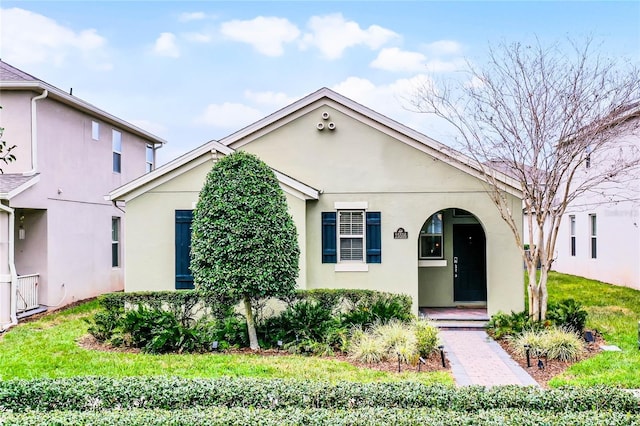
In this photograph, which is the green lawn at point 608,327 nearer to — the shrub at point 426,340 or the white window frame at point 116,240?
the shrub at point 426,340

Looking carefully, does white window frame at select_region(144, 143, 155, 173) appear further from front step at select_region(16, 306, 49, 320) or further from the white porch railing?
front step at select_region(16, 306, 49, 320)

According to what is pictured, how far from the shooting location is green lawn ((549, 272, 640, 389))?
767cm

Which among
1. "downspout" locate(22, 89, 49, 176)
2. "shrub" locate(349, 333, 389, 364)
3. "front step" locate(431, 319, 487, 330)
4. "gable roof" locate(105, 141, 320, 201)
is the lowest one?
"front step" locate(431, 319, 487, 330)

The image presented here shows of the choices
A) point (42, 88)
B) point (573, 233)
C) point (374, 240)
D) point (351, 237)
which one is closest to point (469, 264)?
point (374, 240)

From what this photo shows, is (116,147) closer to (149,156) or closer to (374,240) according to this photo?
(149,156)

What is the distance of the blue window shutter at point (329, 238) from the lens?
12680 mm

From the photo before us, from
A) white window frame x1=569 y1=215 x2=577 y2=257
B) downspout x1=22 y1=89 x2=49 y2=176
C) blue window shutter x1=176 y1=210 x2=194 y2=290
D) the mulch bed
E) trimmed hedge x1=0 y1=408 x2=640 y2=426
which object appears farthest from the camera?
white window frame x1=569 y1=215 x2=577 y2=257

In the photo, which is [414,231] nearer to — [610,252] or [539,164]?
[539,164]

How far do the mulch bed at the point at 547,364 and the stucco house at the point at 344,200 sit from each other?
2.68 m

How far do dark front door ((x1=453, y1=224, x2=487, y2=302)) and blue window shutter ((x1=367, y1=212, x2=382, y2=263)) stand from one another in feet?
8.87

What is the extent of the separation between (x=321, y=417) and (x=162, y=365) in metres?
4.30

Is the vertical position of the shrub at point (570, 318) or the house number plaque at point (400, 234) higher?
the house number plaque at point (400, 234)

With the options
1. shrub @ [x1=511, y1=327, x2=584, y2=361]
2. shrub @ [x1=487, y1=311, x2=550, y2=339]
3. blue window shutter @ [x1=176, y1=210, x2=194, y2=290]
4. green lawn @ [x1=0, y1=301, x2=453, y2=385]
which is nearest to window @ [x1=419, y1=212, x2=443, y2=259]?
shrub @ [x1=487, y1=311, x2=550, y2=339]

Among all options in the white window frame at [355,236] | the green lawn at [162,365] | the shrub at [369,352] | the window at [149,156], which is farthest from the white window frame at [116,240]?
the shrub at [369,352]
